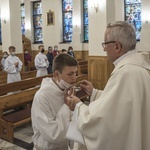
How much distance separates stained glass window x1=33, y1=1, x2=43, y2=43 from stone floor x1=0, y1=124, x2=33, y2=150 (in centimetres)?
1188

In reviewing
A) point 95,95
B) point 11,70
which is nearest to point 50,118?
point 95,95

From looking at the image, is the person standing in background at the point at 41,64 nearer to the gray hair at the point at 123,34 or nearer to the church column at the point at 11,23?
the church column at the point at 11,23

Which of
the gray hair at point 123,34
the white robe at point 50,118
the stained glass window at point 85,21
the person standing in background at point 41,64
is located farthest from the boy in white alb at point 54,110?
the stained glass window at point 85,21

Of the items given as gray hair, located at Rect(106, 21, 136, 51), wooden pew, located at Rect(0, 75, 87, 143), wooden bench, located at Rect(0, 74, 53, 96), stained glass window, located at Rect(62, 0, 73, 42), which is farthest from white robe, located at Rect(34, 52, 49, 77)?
gray hair, located at Rect(106, 21, 136, 51)

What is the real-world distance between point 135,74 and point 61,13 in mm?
14240

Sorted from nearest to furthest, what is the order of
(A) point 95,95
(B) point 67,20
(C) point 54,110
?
1. (C) point 54,110
2. (A) point 95,95
3. (B) point 67,20

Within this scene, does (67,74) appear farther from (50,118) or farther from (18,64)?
(18,64)

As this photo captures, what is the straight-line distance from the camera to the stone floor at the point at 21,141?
4.47 m

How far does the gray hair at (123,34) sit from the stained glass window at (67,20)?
13583 mm

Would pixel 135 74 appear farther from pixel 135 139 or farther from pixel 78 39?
pixel 78 39

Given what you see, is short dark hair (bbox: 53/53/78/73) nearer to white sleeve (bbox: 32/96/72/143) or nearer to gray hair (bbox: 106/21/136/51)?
white sleeve (bbox: 32/96/72/143)

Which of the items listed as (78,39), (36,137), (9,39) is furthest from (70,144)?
(78,39)

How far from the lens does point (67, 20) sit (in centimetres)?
1527

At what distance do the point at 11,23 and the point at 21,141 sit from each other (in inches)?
276
